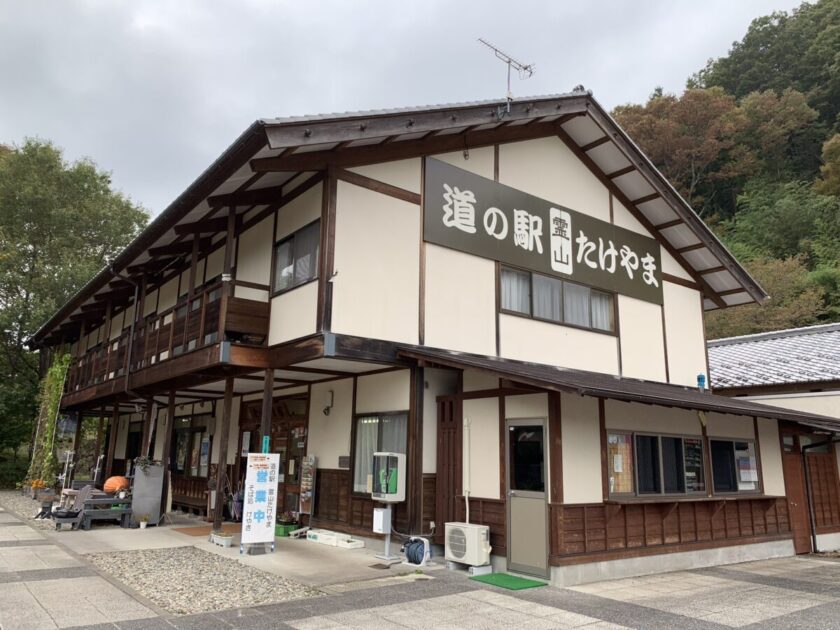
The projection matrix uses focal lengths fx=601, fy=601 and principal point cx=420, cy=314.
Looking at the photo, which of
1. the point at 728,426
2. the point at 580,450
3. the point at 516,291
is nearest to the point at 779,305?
the point at 728,426

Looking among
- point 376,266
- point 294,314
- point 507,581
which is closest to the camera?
point 507,581

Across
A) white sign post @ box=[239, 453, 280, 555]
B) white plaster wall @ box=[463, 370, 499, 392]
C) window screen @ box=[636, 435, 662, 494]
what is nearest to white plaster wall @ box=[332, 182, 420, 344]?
white plaster wall @ box=[463, 370, 499, 392]

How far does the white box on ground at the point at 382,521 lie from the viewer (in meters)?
8.88

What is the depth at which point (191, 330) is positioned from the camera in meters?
10.8

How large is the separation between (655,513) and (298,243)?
702 centimetres

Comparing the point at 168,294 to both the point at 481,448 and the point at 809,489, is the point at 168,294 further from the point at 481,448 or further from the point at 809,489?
the point at 809,489

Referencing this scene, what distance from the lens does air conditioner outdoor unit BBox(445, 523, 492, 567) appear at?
26.6 feet

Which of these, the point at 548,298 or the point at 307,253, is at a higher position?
the point at 307,253

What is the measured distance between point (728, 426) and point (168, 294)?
43.0 feet

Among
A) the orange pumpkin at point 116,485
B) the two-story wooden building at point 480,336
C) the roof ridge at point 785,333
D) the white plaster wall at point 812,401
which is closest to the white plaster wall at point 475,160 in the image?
the two-story wooden building at point 480,336

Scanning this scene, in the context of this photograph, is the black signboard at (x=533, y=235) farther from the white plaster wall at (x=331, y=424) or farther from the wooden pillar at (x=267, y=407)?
the wooden pillar at (x=267, y=407)

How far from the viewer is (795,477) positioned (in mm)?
12062

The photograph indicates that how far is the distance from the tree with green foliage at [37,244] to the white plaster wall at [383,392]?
65.6 ft

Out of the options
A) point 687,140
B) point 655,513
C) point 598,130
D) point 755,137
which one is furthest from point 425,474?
point 755,137
